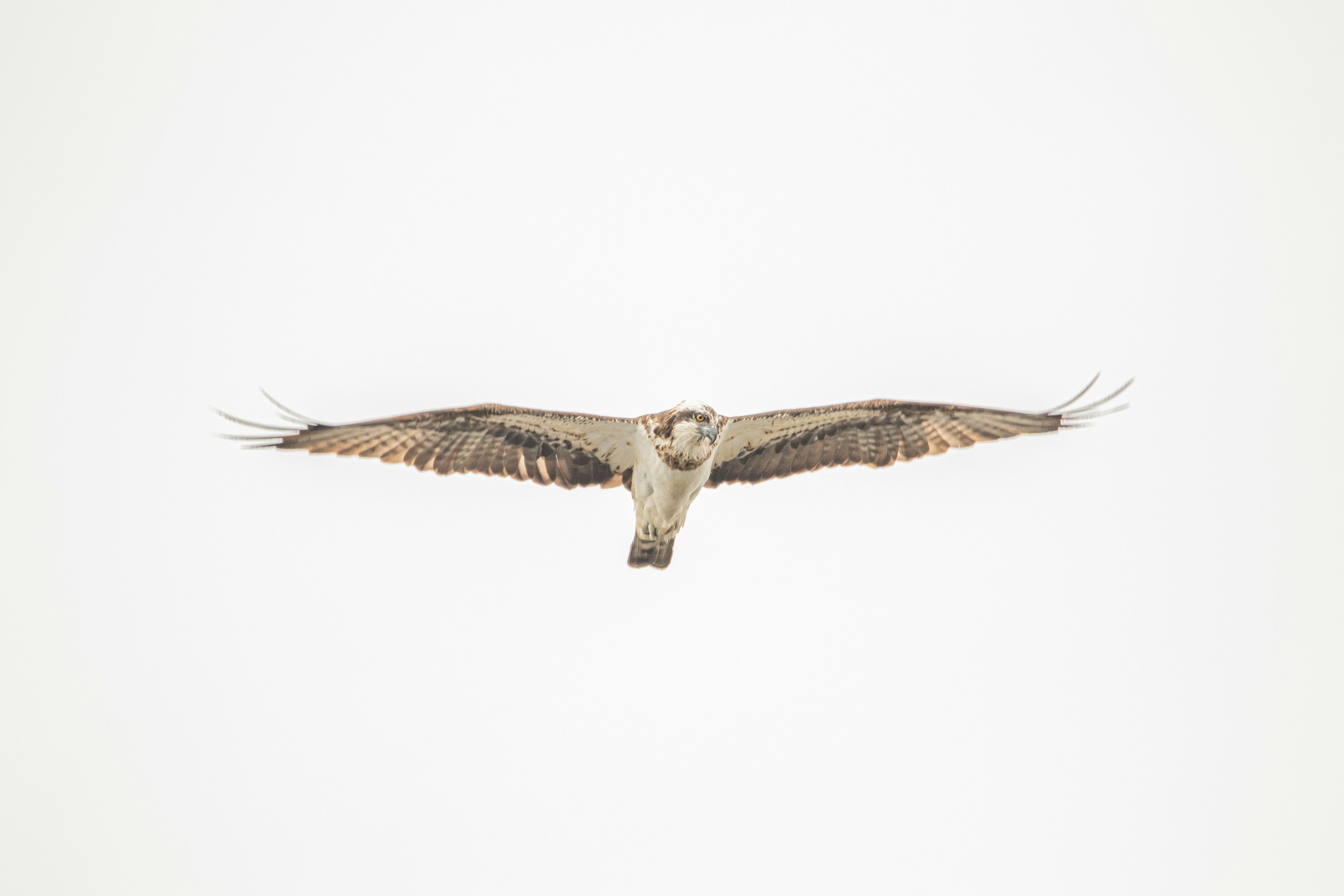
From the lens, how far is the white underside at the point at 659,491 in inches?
519

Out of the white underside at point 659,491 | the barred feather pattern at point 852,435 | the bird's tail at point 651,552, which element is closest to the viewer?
the white underside at point 659,491

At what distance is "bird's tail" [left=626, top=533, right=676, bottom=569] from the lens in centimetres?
1441

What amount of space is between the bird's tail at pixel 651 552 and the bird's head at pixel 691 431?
6.18ft

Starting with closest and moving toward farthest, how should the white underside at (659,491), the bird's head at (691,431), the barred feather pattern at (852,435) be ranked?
the bird's head at (691,431), the white underside at (659,491), the barred feather pattern at (852,435)

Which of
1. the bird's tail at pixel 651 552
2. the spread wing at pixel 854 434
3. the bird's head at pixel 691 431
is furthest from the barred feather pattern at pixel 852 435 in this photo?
the bird's tail at pixel 651 552

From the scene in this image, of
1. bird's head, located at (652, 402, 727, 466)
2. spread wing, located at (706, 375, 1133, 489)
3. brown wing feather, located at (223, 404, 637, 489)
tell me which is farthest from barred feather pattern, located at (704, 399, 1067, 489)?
brown wing feather, located at (223, 404, 637, 489)

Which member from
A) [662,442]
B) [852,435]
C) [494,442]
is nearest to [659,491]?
[662,442]

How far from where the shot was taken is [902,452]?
47.1 feet

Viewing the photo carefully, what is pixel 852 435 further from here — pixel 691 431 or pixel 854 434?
pixel 691 431

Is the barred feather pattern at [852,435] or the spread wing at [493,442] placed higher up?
the barred feather pattern at [852,435]

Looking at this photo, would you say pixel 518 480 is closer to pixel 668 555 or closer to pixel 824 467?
pixel 668 555

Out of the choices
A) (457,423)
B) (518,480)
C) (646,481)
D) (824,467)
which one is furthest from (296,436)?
(824,467)

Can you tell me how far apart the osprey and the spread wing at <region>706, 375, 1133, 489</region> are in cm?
2

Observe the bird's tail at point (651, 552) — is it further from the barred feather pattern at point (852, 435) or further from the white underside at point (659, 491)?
the barred feather pattern at point (852, 435)
